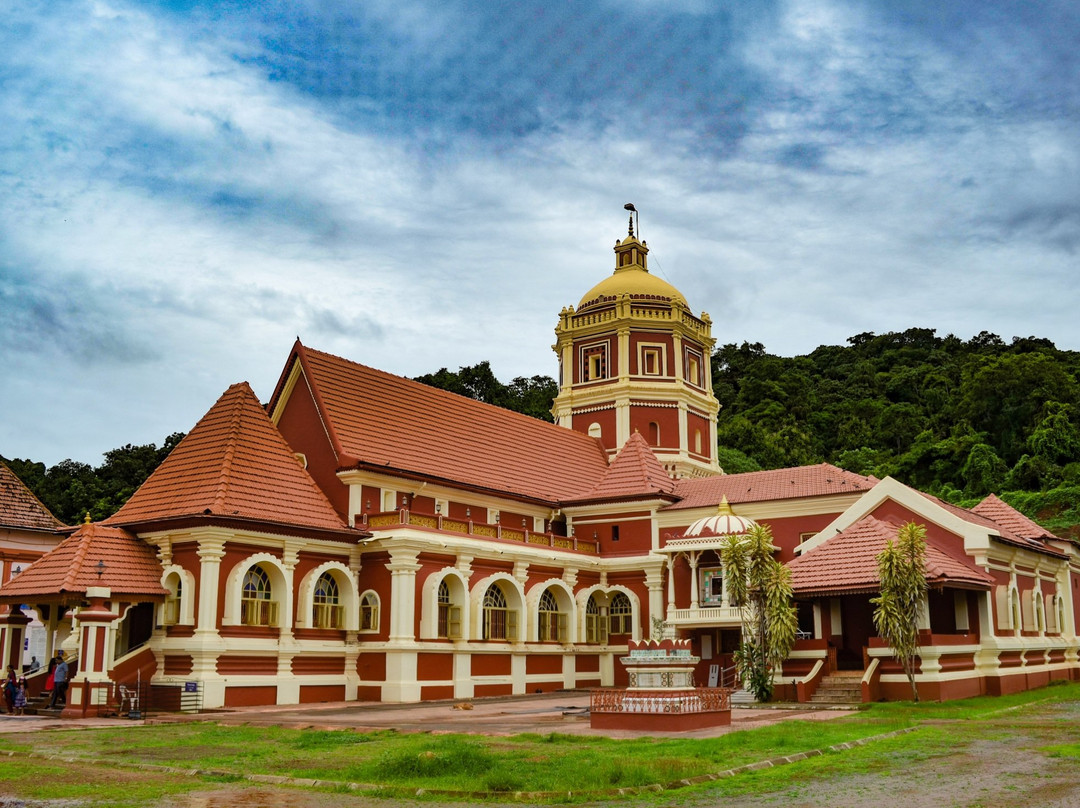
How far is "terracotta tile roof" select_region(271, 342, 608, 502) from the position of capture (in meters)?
32.3

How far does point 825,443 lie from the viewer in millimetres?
73312

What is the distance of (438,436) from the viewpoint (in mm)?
35531

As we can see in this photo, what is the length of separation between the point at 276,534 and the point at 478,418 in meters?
12.2

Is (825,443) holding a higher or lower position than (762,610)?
higher

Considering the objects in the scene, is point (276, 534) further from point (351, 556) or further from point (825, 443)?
point (825, 443)

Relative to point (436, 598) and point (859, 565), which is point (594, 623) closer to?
point (436, 598)

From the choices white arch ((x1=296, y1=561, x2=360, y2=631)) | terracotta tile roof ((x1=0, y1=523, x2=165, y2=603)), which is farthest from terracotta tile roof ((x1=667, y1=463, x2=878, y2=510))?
terracotta tile roof ((x1=0, y1=523, x2=165, y2=603))

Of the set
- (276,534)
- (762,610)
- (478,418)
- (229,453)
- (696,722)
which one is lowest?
(696,722)

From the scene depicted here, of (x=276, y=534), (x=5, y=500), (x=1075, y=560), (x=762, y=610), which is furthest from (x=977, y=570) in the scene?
(x=5, y=500)

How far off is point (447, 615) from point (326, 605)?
365 centimetres

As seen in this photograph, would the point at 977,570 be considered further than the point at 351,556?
No

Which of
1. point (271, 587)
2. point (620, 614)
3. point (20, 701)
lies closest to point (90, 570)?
point (20, 701)

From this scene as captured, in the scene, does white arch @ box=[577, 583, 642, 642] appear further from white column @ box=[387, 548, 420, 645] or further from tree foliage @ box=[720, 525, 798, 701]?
tree foliage @ box=[720, 525, 798, 701]

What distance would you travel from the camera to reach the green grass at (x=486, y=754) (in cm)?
1142
